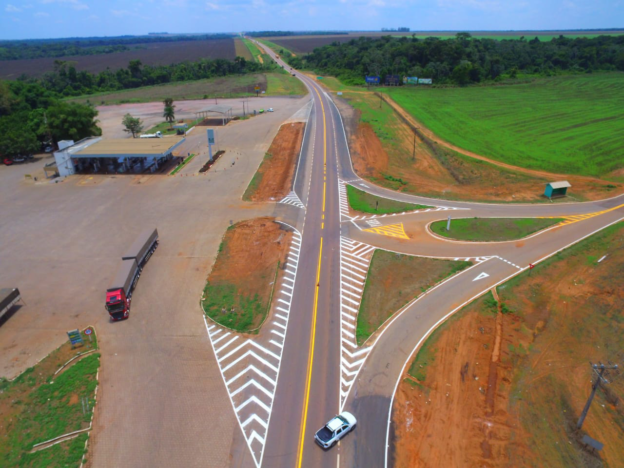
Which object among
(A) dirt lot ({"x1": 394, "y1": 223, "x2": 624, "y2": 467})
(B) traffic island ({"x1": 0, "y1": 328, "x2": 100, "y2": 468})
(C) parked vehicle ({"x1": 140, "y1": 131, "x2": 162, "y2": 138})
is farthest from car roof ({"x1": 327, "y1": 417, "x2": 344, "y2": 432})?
(C) parked vehicle ({"x1": 140, "y1": 131, "x2": 162, "y2": 138})

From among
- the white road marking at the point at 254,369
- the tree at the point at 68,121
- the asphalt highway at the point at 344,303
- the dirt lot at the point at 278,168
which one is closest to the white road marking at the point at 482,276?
the asphalt highway at the point at 344,303

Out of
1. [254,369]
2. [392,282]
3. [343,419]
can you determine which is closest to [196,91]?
[392,282]

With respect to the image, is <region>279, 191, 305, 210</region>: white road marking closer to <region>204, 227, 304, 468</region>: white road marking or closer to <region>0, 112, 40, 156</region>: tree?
<region>204, 227, 304, 468</region>: white road marking

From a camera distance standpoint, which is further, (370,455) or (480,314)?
(480,314)

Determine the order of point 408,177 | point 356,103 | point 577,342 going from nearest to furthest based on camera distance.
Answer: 1. point 577,342
2. point 408,177
3. point 356,103

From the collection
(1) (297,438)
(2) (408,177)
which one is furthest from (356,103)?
(1) (297,438)

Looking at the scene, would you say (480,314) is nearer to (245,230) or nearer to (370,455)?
(370,455)
